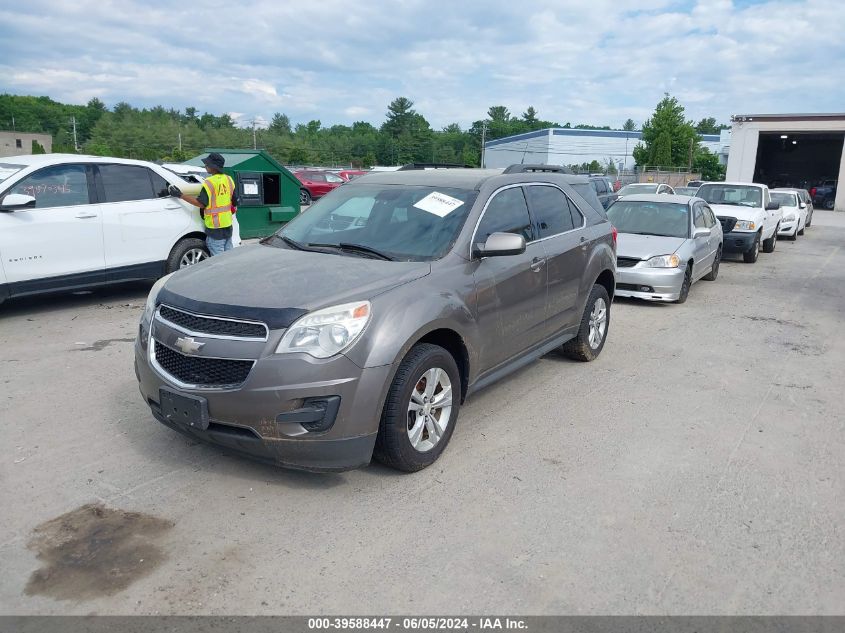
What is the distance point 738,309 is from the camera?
31.5 feet

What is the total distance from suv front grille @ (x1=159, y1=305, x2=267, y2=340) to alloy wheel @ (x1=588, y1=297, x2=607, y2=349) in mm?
3754

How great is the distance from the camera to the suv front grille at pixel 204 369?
357 cm

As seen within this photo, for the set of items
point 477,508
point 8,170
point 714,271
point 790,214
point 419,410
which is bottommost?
point 477,508

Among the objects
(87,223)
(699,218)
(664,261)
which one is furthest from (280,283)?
(699,218)

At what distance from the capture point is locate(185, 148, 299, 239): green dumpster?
11.8 meters

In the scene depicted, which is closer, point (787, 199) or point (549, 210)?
point (549, 210)

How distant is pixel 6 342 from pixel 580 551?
19.8ft

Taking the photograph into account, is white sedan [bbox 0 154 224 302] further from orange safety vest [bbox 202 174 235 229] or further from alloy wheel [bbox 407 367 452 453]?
alloy wheel [bbox 407 367 452 453]

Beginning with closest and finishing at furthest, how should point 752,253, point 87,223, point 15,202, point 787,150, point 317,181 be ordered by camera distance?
point 15,202, point 87,223, point 752,253, point 317,181, point 787,150

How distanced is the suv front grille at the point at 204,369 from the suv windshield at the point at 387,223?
1.27m

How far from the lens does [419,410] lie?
13.3 ft

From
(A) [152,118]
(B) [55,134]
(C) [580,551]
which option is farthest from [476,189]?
(B) [55,134]

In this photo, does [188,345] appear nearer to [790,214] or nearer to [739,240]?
[739,240]

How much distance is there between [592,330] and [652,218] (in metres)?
4.89
